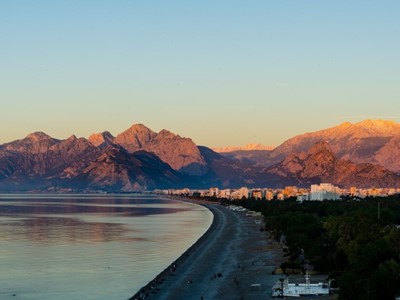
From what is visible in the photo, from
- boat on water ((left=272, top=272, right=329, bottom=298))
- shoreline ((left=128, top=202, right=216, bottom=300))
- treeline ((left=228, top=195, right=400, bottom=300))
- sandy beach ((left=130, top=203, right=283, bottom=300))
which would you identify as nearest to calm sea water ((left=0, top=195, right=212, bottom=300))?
shoreline ((left=128, top=202, right=216, bottom=300))

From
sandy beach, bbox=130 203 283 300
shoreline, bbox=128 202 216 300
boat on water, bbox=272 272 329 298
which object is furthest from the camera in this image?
sandy beach, bbox=130 203 283 300

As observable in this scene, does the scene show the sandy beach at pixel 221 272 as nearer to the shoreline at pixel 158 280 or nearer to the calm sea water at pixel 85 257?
the shoreline at pixel 158 280

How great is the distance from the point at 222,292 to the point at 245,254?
3206cm

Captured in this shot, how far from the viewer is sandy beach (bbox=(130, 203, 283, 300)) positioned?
195 feet

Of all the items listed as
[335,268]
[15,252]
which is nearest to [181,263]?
[335,268]

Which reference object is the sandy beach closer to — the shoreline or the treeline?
the shoreline

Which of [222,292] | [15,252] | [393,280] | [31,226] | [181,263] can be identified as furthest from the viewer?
[31,226]

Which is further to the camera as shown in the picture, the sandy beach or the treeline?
the sandy beach

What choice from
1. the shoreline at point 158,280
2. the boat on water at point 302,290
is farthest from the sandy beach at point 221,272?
the boat on water at point 302,290

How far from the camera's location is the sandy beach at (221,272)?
5956 cm

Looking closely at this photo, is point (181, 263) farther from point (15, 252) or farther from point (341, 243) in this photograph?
point (15, 252)

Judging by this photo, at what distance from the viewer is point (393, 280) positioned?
4925 centimetres

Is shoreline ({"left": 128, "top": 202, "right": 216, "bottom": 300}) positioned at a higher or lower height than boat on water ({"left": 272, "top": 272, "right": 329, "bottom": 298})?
lower

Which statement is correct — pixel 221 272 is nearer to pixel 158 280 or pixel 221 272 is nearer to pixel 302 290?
pixel 158 280
